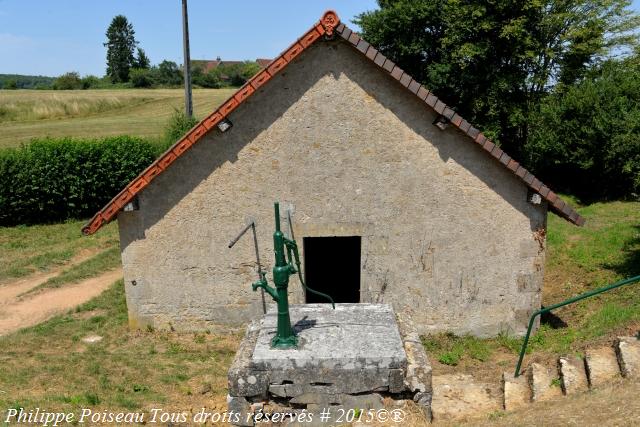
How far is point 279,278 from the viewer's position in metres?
5.48

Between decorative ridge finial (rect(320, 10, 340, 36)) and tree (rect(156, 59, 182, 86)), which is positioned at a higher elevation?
tree (rect(156, 59, 182, 86))

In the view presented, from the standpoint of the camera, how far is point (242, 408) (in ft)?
17.7

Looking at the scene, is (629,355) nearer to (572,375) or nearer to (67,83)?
(572,375)

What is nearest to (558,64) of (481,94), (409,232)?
(481,94)

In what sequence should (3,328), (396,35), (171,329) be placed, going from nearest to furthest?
(171,329)
(3,328)
(396,35)

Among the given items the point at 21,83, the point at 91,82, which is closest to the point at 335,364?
the point at 91,82

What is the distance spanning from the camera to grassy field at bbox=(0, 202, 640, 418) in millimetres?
7168

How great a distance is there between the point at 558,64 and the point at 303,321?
2700 cm

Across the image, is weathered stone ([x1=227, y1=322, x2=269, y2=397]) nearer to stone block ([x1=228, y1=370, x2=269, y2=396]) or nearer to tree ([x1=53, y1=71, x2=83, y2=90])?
stone block ([x1=228, y1=370, x2=269, y2=396])

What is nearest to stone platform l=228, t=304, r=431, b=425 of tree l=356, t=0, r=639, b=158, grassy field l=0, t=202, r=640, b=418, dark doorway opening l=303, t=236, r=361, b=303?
grassy field l=0, t=202, r=640, b=418

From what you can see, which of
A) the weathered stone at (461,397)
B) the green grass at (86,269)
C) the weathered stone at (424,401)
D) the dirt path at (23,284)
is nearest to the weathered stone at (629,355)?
the weathered stone at (461,397)

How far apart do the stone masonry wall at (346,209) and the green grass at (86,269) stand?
5.77 m

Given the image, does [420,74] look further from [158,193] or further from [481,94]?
[158,193]

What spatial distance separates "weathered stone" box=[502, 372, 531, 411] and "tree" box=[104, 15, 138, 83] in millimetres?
97021
